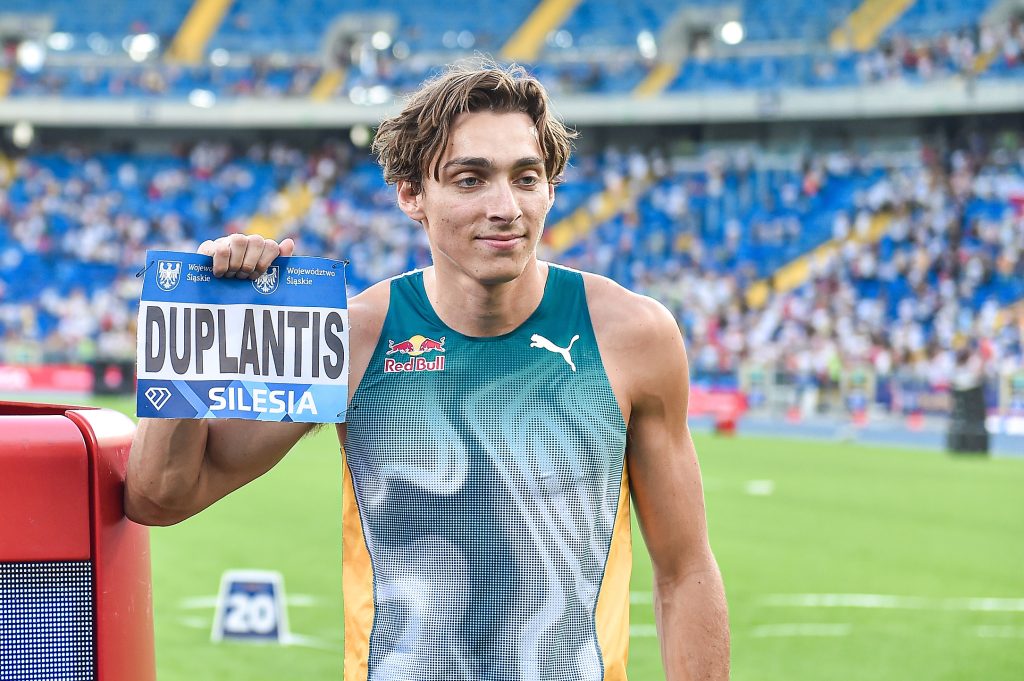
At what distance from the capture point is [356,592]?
295 cm

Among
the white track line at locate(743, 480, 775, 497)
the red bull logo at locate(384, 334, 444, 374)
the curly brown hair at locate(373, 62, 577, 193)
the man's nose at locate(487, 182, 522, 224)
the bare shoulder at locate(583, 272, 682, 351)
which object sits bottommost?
the white track line at locate(743, 480, 775, 497)

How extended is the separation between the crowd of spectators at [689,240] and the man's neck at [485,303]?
25.2m

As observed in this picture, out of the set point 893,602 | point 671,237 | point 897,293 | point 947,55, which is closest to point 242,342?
point 893,602

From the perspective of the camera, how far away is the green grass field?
25.5ft

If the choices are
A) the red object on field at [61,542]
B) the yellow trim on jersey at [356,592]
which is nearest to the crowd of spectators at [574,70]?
the yellow trim on jersey at [356,592]

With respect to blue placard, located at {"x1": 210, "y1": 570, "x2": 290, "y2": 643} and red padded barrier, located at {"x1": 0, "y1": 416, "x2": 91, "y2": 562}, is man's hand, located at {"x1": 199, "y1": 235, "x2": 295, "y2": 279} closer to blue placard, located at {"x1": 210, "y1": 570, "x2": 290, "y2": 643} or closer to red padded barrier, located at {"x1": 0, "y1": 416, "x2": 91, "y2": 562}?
red padded barrier, located at {"x1": 0, "y1": 416, "x2": 91, "y2": 562}

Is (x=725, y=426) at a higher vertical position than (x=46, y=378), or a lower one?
lower

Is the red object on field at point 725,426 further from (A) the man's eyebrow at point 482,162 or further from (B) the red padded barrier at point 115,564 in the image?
(B) the red padded barrier at point 115,564

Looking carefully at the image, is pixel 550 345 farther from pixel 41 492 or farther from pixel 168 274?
pixel 41 492

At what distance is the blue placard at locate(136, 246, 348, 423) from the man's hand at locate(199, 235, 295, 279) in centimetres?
2

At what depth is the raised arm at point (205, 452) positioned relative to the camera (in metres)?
2.63

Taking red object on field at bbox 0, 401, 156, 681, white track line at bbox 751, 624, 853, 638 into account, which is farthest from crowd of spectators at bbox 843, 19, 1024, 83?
red object on field at bbox 0, 401, 156, 681

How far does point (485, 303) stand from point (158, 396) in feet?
2.44

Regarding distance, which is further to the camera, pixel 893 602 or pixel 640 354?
pixel 893 602
